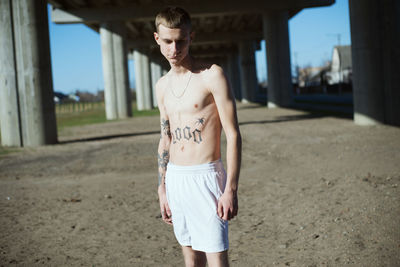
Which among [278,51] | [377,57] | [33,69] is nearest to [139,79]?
[278,51]

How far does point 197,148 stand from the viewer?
2.49m

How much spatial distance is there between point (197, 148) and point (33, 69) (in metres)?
12.5

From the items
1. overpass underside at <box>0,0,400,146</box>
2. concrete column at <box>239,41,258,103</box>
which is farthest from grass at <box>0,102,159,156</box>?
concrete column at <box>239,41,258,103</box>

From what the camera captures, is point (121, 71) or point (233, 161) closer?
point (233, 161)

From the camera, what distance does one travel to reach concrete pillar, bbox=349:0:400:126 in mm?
13602

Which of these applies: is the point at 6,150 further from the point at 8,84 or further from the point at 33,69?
the point at 33,69

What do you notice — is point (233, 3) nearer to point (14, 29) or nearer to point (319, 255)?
point (14, 29)

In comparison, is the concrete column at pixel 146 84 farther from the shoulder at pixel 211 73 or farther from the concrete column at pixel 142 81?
the shoulder at pixel 211 73

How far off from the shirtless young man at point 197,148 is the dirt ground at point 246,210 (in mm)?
1677

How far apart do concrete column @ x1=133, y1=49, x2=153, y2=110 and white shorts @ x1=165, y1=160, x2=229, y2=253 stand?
134ft

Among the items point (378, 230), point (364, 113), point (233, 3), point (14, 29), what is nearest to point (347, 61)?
point (233, 3)

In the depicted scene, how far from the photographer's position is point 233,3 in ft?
85.8

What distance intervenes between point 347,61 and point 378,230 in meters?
81.4

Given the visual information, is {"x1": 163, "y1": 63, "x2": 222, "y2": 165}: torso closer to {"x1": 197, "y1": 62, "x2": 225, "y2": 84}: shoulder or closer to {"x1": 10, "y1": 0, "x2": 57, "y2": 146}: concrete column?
{"x1": 197, "y1": 62, "x2": 225, "y2": 84}: shoulder
